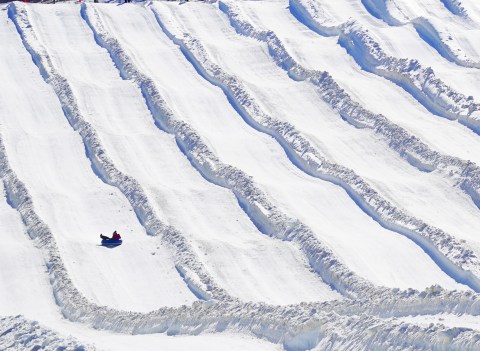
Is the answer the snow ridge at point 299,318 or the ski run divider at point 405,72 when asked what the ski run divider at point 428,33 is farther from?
the snow ridge at point 299,318

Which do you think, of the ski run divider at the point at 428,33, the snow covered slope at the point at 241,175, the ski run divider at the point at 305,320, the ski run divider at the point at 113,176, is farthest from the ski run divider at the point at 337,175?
the ski run divider at the point at 428,33

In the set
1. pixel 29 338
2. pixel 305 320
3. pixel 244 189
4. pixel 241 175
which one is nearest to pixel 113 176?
pixel 241 175

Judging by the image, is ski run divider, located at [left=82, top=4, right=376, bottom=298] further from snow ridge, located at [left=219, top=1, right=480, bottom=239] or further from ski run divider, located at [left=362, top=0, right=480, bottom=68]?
ski run divider, located at [left=362, top=0, right=480, bottom=68]

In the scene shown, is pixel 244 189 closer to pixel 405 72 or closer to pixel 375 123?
pixel 375 123

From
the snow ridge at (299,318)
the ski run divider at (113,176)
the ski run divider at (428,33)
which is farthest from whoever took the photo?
the ski run divider at (428,33)

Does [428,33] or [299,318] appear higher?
[428,33]

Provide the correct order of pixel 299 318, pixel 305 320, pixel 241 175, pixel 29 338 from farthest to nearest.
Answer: pixel 241 175 < pixel 29 338 < pixel 299 318 < pixel 305 320
